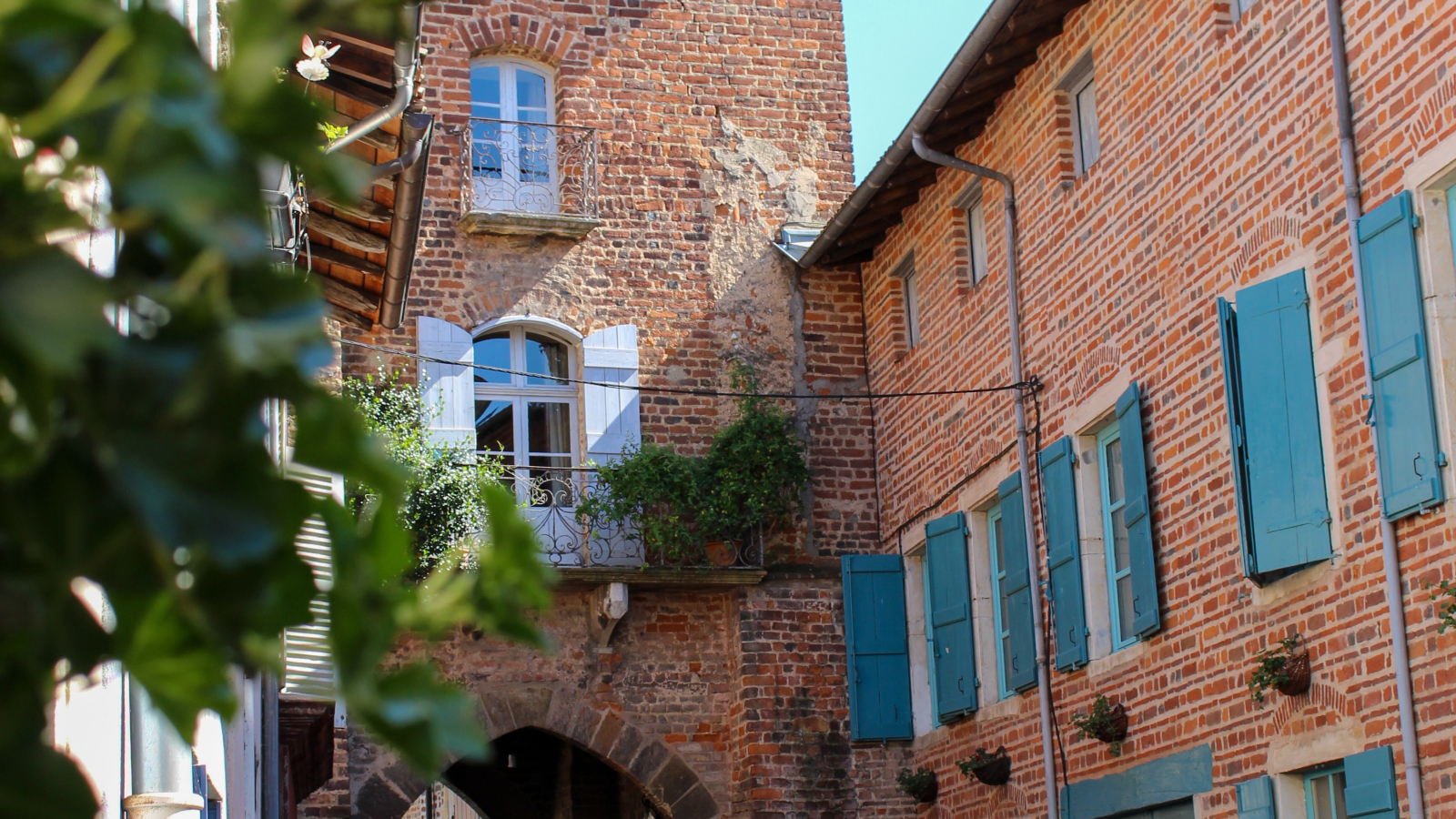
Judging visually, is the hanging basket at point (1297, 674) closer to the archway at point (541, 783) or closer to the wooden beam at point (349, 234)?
the wooden beam at point (349, 234)

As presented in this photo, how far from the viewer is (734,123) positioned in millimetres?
13539

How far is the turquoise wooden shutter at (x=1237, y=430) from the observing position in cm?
777

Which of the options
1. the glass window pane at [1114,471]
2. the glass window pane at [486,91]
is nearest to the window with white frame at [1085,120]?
the glass window pane at [1114,471]

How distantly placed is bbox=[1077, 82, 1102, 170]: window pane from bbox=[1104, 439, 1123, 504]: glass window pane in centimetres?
171

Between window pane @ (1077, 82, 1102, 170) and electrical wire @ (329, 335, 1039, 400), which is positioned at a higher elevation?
window pane @ (1077, 82, 1102, 170)

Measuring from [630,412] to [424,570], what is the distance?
7.05 ft

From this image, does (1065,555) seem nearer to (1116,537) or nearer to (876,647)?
(1116,537)

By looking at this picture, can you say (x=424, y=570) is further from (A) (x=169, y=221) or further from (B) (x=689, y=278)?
(A) (x=169, y=221)

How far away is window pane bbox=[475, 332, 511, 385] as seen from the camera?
12.8 meters

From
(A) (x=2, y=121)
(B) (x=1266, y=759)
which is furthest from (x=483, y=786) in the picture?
(A) (x=2, y=121)

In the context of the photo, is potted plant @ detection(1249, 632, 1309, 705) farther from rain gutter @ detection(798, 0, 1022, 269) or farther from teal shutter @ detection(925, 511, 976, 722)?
rain gutter @ detection(798, 0, 1022, 269)

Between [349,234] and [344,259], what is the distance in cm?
68

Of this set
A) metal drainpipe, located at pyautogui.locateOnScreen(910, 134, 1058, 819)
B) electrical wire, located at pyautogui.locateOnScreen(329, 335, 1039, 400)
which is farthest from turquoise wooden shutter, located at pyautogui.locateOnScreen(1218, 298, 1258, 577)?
electrical wire, located at pyautogui.locateOnScreen(329, 335, 1039, 400)

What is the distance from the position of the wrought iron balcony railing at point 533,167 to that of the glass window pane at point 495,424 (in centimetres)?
153
